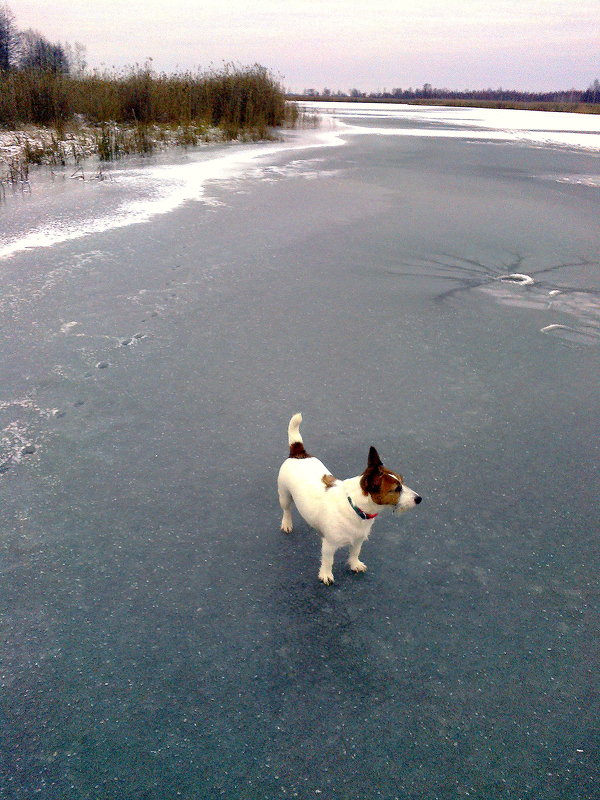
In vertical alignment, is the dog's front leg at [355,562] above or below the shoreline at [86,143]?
below

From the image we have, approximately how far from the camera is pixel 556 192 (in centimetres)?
1255

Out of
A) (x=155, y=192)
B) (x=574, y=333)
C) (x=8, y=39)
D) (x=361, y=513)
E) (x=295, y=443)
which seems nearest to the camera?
(x=361, y=513)

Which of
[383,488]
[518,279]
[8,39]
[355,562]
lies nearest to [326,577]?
[355,562]

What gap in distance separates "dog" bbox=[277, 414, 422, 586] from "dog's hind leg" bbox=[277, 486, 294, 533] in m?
0.03

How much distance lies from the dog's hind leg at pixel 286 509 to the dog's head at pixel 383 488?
585 millimetres

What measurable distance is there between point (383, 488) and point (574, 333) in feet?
13.3

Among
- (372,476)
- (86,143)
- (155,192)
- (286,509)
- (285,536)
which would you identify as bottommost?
(285,536)

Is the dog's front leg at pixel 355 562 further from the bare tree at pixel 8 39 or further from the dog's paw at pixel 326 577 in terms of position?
the bare tree at pixel 8 39

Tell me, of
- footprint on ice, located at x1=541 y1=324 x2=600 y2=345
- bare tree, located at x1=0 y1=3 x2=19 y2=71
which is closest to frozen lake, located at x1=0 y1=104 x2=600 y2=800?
footprint on ice, located at x1=541 y1=324 x2=600 y2=345

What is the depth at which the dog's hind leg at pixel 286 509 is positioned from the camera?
3.06 meters

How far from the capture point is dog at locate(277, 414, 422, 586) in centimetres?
256

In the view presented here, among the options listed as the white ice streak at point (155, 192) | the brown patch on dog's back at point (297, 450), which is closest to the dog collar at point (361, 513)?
the brown patch on dog's back at point (297, 450)

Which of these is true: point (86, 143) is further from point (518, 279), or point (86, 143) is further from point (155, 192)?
A: point (518, 279)

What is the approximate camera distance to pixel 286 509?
10.2 ft
